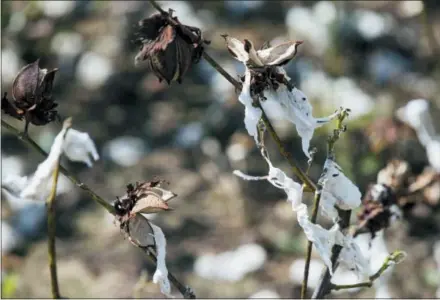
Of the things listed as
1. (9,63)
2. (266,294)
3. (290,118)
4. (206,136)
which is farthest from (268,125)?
(9,63)

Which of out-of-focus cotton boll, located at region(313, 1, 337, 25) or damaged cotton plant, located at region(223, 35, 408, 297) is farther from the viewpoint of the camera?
out-of-focus cotton boll, located at region(313, 1, 337, 25)

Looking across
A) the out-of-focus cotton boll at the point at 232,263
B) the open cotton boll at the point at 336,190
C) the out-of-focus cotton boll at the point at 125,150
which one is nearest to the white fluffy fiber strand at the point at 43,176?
the open cotton boll at the point at 336,190

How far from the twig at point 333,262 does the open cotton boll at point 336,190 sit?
0.18ft

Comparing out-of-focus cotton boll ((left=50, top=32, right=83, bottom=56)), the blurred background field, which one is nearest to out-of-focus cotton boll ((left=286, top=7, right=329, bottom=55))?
the blurred background field

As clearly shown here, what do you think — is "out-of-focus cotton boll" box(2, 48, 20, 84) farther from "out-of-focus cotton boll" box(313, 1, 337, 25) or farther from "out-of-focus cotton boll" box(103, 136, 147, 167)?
"out-of-focus cotton boll" box(313, 1, 337, 25)

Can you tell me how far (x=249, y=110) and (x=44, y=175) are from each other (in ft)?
→ 0.61

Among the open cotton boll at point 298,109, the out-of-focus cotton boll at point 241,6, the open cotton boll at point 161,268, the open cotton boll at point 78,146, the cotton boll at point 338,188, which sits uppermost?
the open cotton boll at point 298,109

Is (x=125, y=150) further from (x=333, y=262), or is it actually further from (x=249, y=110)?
(x=249, y=110)

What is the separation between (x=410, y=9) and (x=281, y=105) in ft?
7.76

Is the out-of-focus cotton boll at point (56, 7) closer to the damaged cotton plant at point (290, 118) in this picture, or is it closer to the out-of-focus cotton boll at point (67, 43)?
the out-of-focus cotton boll at point (67, 43)

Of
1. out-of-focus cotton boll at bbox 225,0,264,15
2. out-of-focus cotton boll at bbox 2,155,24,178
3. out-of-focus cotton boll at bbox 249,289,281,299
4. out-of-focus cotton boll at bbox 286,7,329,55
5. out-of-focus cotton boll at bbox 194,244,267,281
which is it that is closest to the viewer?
out-of-focus cotton boll at bbox 249,289,281,299

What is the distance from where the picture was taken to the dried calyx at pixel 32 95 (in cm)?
80

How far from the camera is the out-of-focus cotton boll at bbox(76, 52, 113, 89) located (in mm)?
2805

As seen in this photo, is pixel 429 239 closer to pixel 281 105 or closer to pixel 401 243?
pixel 401 243
